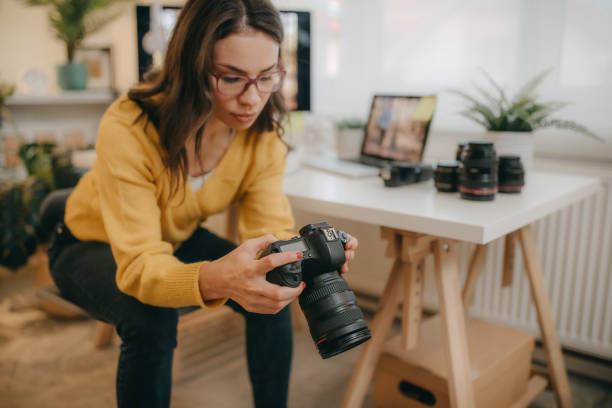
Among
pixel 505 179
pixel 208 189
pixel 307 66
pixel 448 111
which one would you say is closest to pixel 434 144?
pixel 448 111

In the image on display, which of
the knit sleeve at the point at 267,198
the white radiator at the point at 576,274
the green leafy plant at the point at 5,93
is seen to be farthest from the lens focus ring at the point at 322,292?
the green leafy plant at the point at 5,93

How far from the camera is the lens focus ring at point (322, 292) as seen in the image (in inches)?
27.4

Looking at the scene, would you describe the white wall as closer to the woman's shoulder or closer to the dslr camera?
the woman's shoulder

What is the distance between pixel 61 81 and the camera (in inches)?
94.0

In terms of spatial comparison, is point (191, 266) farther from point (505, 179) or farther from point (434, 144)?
point (434, 144)

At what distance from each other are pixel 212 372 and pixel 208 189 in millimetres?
698

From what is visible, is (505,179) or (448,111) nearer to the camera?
(505,179)

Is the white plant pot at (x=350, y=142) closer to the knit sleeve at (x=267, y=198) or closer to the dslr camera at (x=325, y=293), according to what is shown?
the knit sleeve at (x=267, y=198)

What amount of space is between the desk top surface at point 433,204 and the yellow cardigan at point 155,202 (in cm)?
8

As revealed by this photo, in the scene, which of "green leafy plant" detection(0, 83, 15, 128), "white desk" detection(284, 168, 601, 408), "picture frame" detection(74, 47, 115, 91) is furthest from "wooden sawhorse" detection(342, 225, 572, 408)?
"picture frame" detection(74, 47, 115, 91)

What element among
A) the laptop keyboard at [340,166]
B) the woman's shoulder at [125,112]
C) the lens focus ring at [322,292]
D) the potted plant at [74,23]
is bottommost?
the lens focus ring at [322,292]

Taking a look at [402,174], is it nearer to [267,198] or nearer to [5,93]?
[267,198]

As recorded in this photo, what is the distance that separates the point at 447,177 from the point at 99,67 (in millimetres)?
2084

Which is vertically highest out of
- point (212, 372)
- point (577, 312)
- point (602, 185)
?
point (602, 185)
